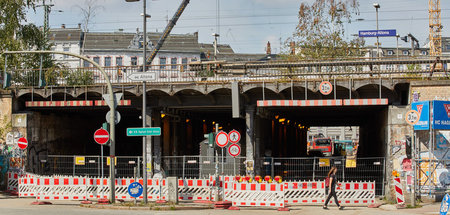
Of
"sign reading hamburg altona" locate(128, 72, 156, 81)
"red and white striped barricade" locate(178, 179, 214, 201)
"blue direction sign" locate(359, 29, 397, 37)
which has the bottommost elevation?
"red and white striped barricade" locate(178, 179, 214, 201)

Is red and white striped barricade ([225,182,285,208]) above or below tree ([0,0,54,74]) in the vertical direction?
below

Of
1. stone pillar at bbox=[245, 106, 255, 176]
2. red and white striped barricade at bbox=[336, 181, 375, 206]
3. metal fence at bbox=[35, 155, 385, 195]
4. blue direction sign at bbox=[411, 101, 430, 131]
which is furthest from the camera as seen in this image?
stone pillar at bbox=[245, 106, 255, 176]

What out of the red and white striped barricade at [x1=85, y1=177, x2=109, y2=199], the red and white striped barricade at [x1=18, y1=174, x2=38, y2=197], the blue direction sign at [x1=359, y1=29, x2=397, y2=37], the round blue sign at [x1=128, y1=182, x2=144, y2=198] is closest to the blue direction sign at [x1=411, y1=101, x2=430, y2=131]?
the round blue sign at [x1=128, y1=182, x2=144, y2=198]

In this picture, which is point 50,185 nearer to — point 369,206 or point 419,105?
point 369,206

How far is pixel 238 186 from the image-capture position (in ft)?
66.2

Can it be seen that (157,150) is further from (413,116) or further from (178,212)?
(413,116)

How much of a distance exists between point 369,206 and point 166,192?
7538mm

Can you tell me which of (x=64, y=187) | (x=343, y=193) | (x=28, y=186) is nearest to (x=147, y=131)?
(x=64, y=187)

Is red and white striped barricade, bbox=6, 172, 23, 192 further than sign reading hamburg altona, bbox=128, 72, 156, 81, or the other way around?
red and white striped barricade, bbox=6, 172, 23, 192

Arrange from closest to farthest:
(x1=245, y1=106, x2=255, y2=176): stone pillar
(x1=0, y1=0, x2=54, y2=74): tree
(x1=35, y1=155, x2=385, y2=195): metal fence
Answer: (x1=35, y1=155, x2=385, y2=195): metal fence, (x1=245, y1=106, x2=255, y2=176): stone pillar, (x1=0, y1=0, x2=54, y2=74): tree

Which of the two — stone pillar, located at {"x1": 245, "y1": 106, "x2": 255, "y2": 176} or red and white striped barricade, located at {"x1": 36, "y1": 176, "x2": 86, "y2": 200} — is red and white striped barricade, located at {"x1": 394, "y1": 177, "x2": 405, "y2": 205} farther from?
red and white striped barricade, located at {"x1": 36, "y1": 176, "x2": 86, "y2": 200}

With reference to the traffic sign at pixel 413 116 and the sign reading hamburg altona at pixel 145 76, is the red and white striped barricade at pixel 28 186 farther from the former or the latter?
the traffic sign at pixel 413 116

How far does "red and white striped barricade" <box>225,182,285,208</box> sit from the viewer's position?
64.3 ft

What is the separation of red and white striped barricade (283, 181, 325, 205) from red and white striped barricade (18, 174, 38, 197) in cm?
965
